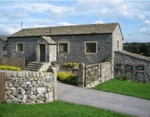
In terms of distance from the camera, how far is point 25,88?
818 centimetres

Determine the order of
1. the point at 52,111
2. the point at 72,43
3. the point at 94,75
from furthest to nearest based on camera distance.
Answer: the point at 72,43
the point at 94,75
the point at 52,111

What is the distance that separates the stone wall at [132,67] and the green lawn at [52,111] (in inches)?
439

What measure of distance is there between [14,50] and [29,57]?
2.97m

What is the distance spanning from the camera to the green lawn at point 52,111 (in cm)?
673

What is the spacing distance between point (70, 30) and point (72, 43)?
6.23ft

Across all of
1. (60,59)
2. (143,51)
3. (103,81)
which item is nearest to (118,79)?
(103,81)

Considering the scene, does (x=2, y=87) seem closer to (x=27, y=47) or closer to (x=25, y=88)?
(x=25, y=88)

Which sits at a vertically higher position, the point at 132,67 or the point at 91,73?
the point at 132,67

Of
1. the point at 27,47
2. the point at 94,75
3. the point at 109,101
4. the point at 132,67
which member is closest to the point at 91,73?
the point at 94,75

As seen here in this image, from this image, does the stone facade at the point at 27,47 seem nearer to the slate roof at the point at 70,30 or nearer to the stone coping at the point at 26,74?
the slate roof at the point at 70,30

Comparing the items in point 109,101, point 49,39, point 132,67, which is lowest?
point 109,101

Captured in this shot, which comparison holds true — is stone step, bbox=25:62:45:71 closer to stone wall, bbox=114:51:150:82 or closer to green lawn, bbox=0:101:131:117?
stone wall, bbox=114:51:150:82

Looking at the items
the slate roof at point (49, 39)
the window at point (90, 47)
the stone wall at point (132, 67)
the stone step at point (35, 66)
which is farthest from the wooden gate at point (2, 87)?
the stone wall at point (132, 67)

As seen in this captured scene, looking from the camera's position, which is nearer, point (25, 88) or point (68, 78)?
point (25, 88)
